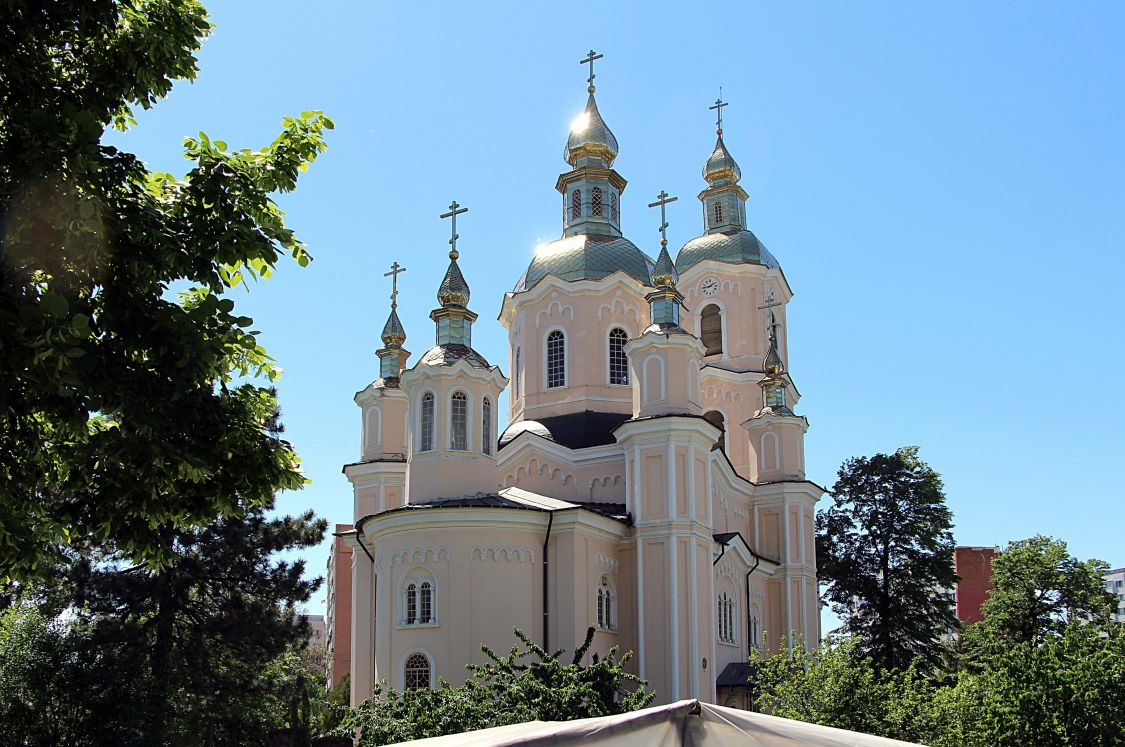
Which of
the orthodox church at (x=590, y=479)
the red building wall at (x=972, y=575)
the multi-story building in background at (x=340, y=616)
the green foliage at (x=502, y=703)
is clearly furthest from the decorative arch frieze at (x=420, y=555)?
the red building wall at (x=972, y=575)

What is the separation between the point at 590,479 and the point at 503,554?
5385 mm

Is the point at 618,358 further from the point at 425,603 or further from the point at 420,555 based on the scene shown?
the point at 425,603

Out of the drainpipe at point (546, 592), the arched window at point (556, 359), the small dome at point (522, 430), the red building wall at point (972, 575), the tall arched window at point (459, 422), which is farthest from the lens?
the red building wall at point (972, 575)

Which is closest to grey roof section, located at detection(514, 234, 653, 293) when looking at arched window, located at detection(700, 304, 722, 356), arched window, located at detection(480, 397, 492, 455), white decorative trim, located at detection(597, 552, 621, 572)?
arched window, located at detection(700, 304, 722, 356)

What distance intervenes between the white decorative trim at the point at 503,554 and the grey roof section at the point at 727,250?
719 inches

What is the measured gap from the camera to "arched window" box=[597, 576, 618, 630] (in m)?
29.2

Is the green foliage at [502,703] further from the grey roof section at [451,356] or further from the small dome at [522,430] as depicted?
the small dome at [522,430]

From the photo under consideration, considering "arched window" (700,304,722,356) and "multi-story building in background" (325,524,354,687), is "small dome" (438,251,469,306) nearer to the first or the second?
"arched window" (700,304,722,356)

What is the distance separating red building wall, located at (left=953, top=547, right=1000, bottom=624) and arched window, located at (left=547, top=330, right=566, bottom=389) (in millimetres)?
31603

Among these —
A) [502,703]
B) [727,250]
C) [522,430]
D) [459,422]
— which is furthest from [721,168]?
[502,703]

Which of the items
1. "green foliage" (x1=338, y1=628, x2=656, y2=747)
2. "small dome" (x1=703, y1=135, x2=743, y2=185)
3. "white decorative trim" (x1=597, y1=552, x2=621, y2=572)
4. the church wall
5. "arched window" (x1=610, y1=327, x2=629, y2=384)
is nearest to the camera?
"green foliage" (x1=338, y1=628, x2=656, y2=747)

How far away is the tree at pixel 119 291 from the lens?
8.49 meters

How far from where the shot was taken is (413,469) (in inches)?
1170

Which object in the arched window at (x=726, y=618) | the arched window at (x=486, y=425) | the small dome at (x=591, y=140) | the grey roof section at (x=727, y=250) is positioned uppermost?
the small dome at (x=591, y=140)
